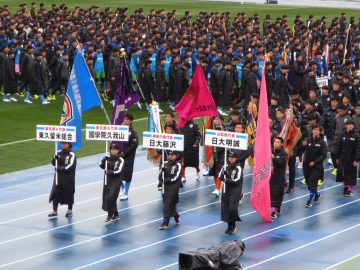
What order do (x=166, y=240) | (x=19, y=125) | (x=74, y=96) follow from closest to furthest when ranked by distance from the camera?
1. (x=166, y=240)
2. (x=74, y=96)
3. (x=19, y=125)

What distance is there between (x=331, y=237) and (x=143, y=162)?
743cm

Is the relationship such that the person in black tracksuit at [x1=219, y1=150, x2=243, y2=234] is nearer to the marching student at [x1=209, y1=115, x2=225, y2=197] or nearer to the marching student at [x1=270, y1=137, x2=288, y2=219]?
the marching student at [x1=270, y1=137, x2=288, y2=219]

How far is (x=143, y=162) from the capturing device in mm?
28281

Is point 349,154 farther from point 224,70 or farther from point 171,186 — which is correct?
point 224,70

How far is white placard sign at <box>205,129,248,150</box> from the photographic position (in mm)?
22344

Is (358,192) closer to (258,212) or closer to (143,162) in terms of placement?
(258,212)

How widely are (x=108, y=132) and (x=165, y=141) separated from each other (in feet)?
3.84

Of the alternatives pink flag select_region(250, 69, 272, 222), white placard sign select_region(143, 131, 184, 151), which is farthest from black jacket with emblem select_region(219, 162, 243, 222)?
white placard sign select_region(143, 131, 184, 151)

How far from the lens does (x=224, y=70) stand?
Answer: 33719mm

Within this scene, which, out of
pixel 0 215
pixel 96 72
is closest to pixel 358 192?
pixel 0 215

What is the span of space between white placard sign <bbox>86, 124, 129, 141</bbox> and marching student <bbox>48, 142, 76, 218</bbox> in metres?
0.52

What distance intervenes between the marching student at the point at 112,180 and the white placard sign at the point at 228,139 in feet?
5.68

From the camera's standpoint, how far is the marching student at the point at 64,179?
23.0 m

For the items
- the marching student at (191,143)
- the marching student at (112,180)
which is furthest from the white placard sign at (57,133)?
the marching student at (191,143)
